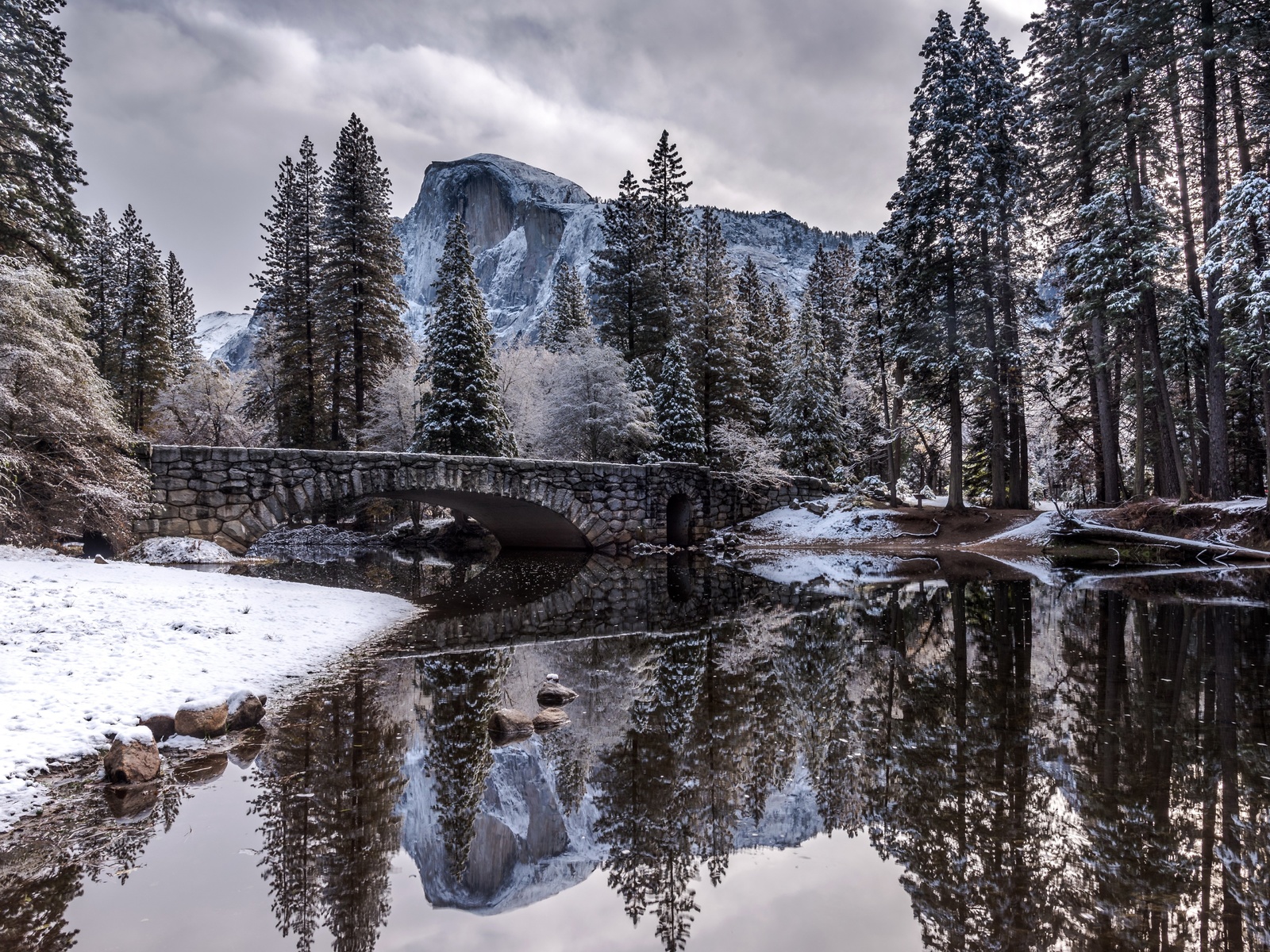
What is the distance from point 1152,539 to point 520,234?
13994cm

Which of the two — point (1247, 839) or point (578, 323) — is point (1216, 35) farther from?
point (578, 323)

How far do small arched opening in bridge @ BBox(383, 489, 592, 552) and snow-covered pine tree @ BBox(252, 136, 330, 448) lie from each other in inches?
306

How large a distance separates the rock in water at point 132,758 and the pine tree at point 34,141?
1613 cm

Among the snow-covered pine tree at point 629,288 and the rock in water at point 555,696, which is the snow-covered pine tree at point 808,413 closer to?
the snow-covered pine tree at point 629,288

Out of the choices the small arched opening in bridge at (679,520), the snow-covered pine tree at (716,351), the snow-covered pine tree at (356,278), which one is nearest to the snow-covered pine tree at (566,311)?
the snow-covered pine tree at (716,351)

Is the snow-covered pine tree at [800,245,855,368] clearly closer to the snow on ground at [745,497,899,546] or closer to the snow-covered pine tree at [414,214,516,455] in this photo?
the snow on ground at [745,497,899,546]

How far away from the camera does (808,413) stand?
104 ft

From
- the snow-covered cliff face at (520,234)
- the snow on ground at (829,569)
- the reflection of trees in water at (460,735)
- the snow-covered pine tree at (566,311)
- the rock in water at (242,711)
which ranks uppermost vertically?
the snow-covered cliff face at (520,234)

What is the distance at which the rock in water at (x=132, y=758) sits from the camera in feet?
13.6

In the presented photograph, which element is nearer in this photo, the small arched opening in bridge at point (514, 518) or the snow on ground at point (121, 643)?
the snow on ground at point (121, 643)

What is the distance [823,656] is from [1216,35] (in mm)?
17287

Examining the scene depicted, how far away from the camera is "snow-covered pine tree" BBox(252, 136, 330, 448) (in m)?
28.0

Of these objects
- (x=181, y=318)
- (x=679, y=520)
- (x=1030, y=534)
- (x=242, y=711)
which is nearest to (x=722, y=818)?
(x=242, y=711)

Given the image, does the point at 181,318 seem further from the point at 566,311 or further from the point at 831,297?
the point at 831,297
